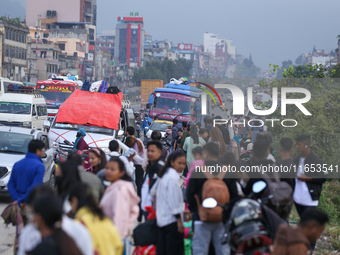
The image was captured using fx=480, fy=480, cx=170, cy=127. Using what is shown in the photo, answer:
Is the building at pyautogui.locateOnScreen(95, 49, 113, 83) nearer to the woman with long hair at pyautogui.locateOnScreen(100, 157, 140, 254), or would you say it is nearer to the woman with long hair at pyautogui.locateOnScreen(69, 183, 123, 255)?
the woman with long hair at pyautogui.locateOnScreen(100, 157, 140, 254)

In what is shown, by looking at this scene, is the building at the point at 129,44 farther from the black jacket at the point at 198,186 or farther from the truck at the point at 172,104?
the black jacket at the point at 198,186

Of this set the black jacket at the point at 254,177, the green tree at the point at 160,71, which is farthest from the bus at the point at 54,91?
the green tree at the point at 160,71

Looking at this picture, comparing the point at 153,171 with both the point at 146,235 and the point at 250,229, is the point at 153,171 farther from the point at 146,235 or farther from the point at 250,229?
the point at 250,229

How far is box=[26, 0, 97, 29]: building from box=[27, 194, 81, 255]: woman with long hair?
126 metres

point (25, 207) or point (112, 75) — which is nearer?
point (25, 207)

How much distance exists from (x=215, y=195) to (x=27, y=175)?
233cm

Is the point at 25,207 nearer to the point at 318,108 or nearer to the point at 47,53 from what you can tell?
the point at 318,108

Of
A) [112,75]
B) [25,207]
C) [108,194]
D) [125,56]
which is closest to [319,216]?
[108,194]

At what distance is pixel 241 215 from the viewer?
451 cm

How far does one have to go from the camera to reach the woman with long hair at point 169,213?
5.31 meters

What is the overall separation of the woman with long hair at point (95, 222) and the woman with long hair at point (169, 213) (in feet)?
4.11

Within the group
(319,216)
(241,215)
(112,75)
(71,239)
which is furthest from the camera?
(112,75)

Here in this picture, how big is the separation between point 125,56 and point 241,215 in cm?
18596

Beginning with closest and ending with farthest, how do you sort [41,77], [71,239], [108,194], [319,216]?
[71,239], [319,216], [108,194], [41,77]
